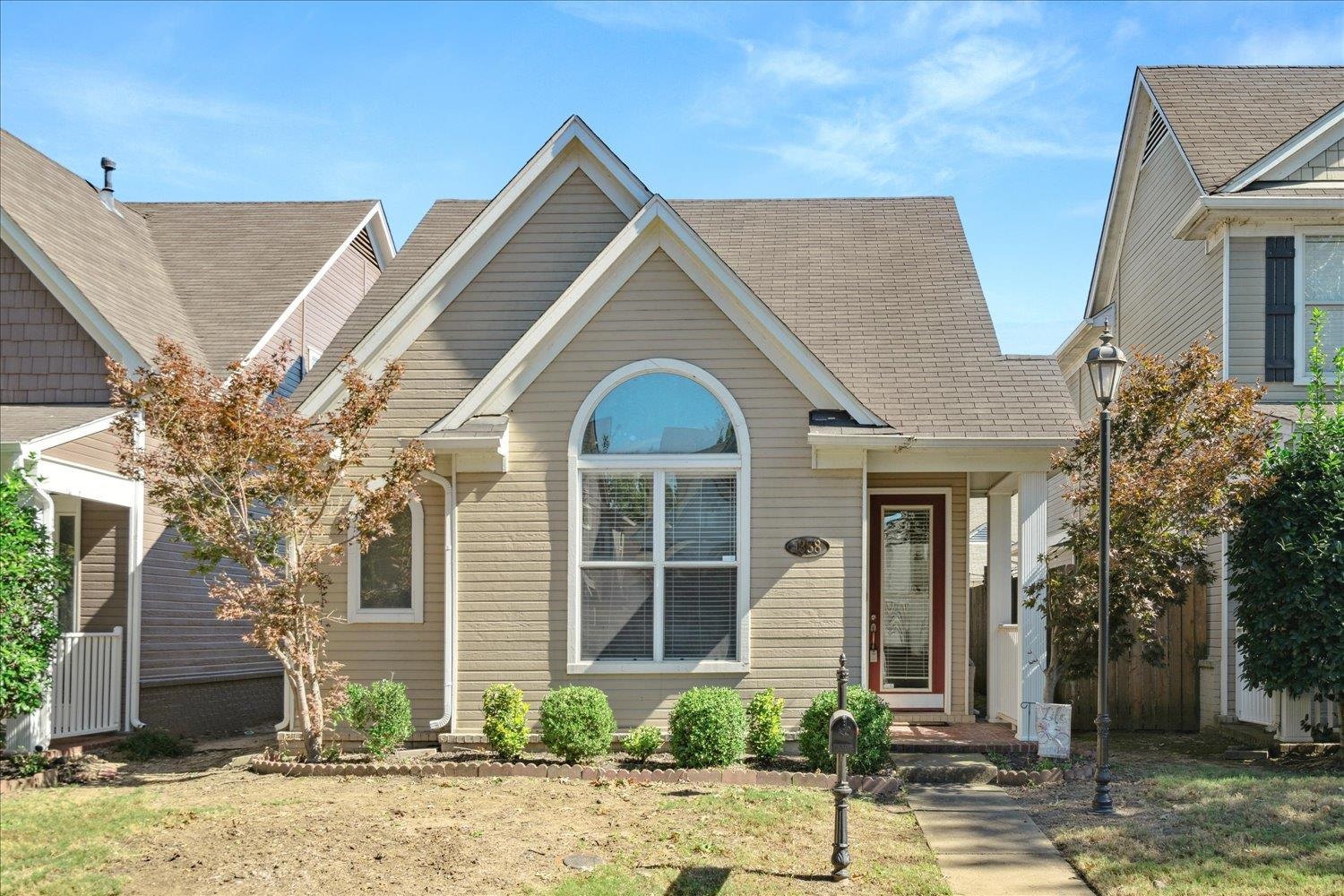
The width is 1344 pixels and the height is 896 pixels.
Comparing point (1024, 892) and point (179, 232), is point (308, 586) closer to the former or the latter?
point (1024, 892)

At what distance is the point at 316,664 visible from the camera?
1210cm

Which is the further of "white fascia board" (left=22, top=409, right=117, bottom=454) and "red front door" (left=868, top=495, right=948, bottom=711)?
"red front door" (left=868, top=495, right=948, bottom=711)

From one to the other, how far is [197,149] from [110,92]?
2.84 metres

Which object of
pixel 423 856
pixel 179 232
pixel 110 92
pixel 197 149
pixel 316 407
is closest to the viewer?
pixel 423 856

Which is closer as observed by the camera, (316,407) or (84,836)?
(84,836)

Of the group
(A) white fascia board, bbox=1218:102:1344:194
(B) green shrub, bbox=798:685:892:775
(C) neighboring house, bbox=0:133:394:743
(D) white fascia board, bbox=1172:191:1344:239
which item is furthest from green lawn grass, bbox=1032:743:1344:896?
(C) neighboring house, bbox=0:133:394:743

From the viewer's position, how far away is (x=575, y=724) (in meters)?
11.3

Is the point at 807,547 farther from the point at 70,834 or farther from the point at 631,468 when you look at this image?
the point at 70,834

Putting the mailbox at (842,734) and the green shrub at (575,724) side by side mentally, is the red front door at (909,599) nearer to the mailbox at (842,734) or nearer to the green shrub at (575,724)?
the green shrub at (575,724)

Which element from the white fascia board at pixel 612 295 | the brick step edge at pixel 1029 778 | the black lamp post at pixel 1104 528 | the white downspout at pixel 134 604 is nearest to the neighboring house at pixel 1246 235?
the brick step edge at pixel 1029 778

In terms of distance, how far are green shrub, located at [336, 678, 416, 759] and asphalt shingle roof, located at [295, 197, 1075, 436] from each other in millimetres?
3838

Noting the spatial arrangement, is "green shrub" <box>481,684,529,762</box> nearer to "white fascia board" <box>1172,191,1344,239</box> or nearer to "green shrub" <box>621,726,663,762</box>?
"green shrub" <box>621,726,663,762</box>

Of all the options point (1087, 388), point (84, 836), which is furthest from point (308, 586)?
point (1087, 388)

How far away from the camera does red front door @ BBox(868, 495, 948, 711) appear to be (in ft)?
46.1
